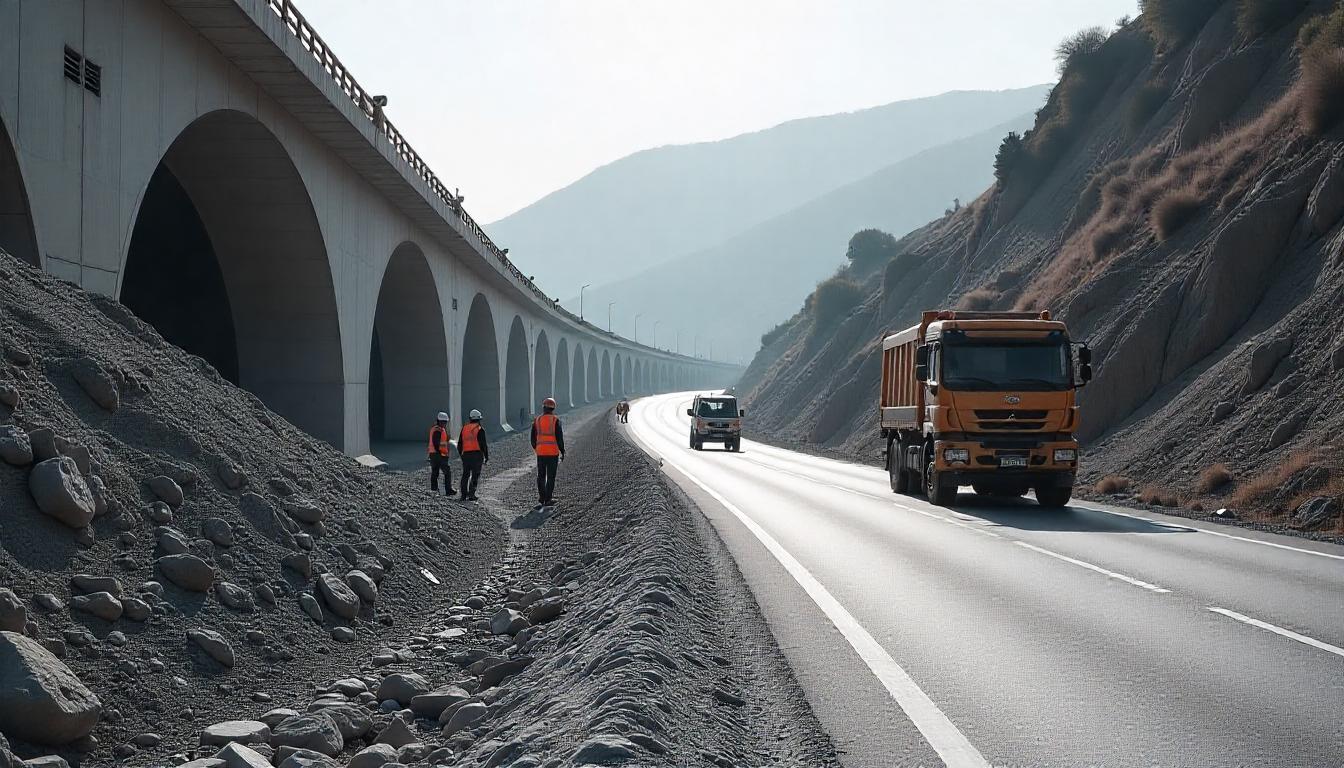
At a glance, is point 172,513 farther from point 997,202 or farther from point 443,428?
point 997,202

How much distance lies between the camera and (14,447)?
729cm

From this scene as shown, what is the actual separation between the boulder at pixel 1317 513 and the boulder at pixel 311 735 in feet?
44.9

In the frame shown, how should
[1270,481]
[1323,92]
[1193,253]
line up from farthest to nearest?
[1193,253], [1323,92], [1270,481]

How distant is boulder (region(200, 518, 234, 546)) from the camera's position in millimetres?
8898

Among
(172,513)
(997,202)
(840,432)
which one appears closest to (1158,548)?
(172,513)

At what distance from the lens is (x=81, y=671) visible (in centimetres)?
652

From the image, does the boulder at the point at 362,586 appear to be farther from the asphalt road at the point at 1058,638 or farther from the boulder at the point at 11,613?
the boulder at the point at 11,613

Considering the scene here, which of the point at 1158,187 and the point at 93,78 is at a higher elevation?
the point at 1158,187

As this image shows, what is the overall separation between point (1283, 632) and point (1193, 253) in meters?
22.1

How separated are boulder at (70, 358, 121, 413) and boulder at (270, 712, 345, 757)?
3780 mm

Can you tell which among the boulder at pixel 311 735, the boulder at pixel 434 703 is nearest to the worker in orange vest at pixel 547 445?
the boulder at pixel 434 703

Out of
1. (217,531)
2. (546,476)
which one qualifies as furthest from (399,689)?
(546,476)

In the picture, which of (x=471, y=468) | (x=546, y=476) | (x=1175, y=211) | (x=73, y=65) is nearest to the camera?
(x=73, y=65)

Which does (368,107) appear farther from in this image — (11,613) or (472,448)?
(11,613)
